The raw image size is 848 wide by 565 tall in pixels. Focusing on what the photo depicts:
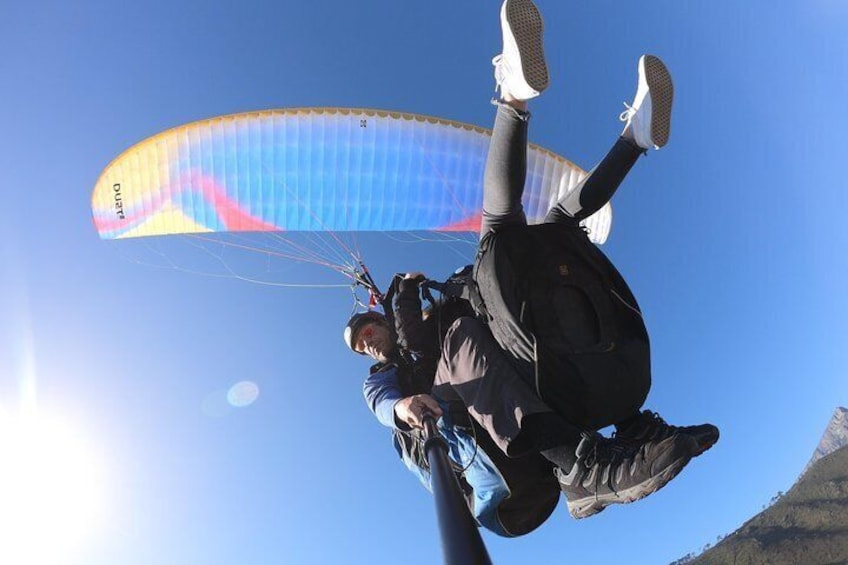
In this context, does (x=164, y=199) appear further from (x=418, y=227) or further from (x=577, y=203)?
(x=577, y=203)

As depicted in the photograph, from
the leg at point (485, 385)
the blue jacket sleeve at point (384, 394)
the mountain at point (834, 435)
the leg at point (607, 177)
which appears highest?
the mountain at point (834, 435)

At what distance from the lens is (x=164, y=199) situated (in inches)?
282

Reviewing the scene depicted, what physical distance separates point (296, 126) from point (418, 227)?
85.3 inches

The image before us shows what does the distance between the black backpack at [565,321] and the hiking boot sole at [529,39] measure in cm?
78

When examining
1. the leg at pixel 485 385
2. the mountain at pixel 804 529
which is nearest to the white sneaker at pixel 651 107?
the leg at pixel 485 385

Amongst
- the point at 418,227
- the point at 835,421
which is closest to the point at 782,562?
the point at 418,227

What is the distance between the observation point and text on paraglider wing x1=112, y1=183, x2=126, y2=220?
6789 millimetres

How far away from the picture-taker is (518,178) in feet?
9.34

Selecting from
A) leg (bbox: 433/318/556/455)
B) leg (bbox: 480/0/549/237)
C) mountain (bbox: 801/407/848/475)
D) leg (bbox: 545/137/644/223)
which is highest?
mountain (bbox: 801/407/848/475)

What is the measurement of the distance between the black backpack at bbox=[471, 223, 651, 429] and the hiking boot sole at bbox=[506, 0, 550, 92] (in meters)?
0.78

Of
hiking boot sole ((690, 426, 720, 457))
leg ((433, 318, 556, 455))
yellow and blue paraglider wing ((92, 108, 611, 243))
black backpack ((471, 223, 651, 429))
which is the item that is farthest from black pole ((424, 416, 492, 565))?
yellow and blue paraglider wing ((92, 108, 611, 243))

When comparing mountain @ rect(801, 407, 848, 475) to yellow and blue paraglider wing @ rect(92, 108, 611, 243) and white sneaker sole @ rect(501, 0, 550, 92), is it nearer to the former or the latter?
yellow and blue paraglider wing @ rect(92, 108, 611, 243)

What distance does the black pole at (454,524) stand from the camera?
92 cm

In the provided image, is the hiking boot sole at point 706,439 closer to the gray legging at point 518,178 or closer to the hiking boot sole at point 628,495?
the hiking boot sole at point 628,495
